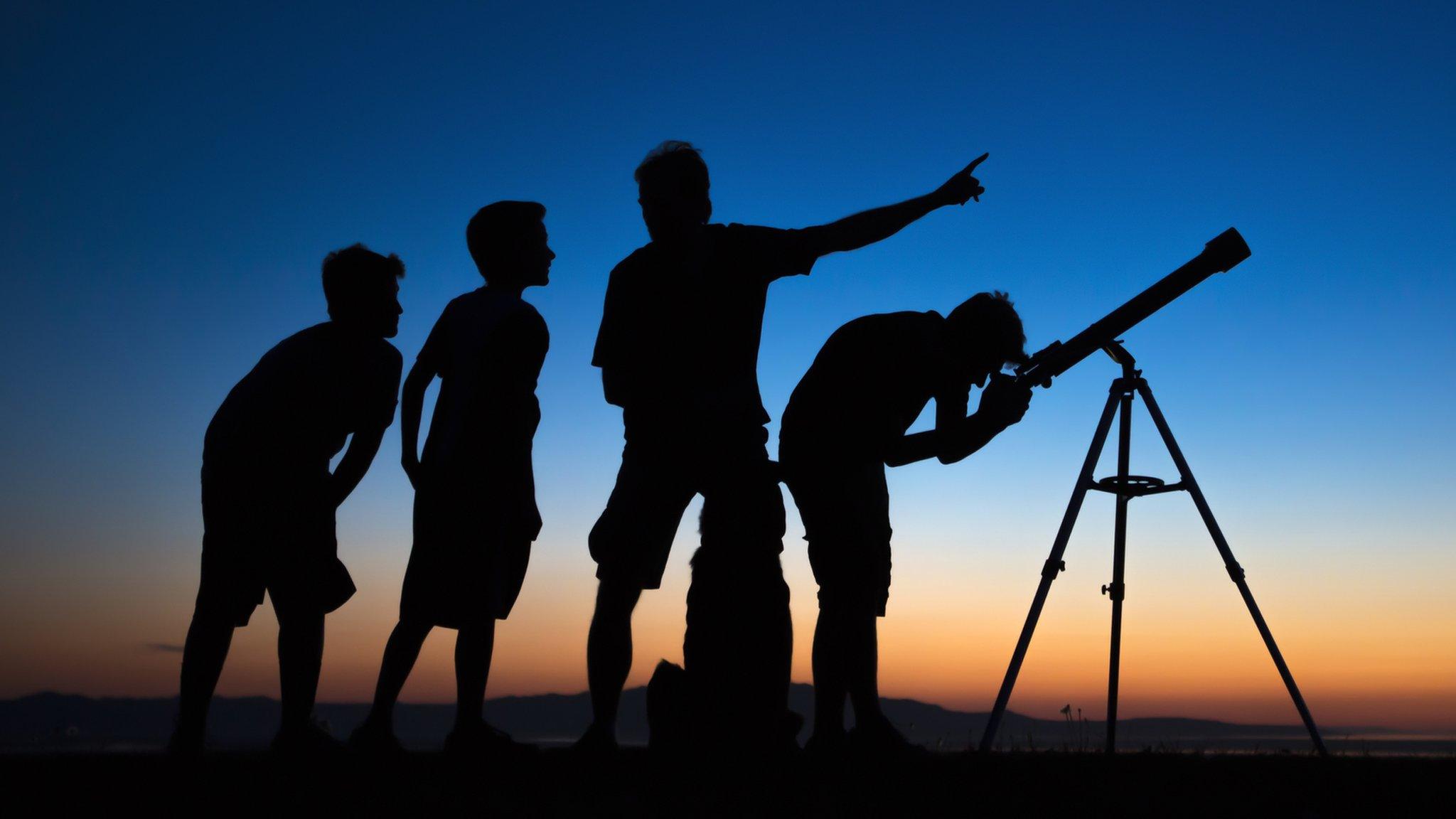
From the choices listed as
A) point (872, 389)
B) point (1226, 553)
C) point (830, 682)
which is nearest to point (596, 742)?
point (830, 682)

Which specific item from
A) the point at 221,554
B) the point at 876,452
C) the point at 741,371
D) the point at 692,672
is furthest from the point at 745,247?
the point at 221,554

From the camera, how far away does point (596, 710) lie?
372cm

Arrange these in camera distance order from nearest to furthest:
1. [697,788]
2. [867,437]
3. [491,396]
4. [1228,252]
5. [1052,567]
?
[697,788] < [491,396] < [867,437] < [1228,252] < [1052,567]

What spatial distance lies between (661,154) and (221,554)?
220cm

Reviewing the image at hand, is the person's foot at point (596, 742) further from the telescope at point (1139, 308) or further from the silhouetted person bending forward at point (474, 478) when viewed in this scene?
the telescope at point (1139, 308)

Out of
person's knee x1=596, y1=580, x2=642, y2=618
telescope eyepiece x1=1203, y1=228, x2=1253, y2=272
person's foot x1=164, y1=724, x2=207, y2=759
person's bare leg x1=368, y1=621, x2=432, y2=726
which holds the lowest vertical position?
person's foot x1=164, y1=724, x2=207, y2=759

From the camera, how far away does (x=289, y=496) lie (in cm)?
382

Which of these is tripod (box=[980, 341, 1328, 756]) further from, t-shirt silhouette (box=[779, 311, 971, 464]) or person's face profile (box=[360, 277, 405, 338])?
person's face profile (box=[360, 277, 405, 338])

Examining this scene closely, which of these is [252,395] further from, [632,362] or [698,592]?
[698,592]

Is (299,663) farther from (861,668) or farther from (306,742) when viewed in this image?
(861,668)

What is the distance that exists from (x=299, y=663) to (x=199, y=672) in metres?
0.34

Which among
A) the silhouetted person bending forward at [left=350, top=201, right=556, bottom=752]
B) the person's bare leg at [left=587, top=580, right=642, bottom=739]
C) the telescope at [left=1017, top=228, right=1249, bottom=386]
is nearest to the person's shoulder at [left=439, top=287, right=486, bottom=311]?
the silhouetted person bending forward at [left=350, top=201, right=556, bottom=752]

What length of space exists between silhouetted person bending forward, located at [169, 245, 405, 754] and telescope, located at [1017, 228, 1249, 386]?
282 centimetres

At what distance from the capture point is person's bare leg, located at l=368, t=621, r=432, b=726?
12.6 feet
